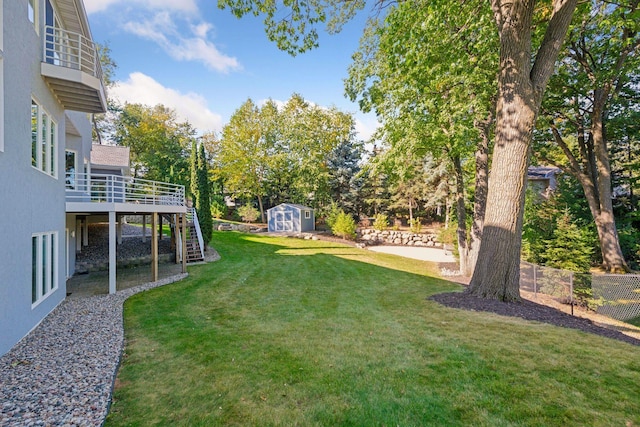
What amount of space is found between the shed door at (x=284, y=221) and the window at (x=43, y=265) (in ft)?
66.5

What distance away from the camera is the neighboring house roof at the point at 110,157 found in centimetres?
1788

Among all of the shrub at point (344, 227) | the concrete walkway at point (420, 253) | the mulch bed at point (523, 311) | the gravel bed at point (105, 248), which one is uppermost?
the shrub at point (344, 227)

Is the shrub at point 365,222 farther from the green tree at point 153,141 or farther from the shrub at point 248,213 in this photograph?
the green tree at point 153,141

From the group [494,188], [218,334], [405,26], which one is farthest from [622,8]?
[218,334]

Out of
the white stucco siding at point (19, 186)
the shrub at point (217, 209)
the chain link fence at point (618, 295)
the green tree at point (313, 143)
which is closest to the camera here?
the white stucco siding at point (19, 186)

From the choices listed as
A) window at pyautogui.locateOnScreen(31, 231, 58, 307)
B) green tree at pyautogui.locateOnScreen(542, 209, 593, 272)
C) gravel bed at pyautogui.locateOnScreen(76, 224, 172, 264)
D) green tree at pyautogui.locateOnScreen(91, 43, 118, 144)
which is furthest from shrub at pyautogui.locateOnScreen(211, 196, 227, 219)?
green tree at pyautogui.locateOnScreen(542, 209, 593, 272)

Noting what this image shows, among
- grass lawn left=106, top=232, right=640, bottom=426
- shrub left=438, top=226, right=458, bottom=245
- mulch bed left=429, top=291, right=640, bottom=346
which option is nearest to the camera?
grass lawn left=106, top=232, right=640, bottom=426

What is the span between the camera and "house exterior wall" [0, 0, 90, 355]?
15.4 ft

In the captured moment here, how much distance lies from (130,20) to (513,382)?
18.7 metres

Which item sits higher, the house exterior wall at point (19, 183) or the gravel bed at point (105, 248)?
the house exterior wall at point (19, 183)

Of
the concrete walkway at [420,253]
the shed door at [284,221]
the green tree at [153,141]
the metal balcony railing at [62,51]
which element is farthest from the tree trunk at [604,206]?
the green tree at [153,141]

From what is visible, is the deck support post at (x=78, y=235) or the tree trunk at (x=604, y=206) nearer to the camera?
the tree trunk at (x=604, y=206)

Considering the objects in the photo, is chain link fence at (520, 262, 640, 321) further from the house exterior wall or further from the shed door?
the shed door

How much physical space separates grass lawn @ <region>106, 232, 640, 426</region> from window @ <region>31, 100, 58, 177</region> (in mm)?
3690
